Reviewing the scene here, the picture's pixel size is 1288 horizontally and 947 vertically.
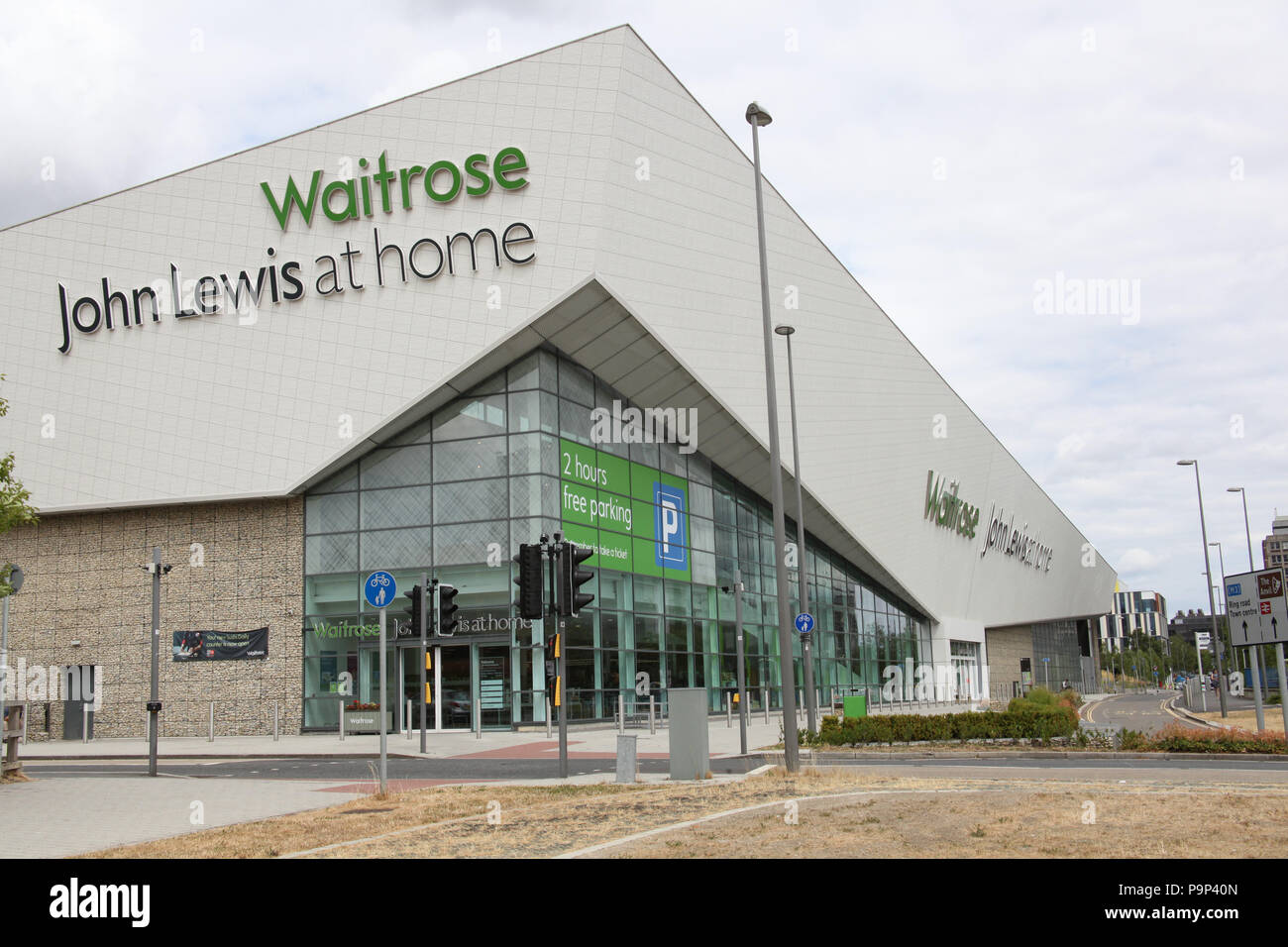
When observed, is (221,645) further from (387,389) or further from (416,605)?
(416,605)

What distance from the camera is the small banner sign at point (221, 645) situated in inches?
1277

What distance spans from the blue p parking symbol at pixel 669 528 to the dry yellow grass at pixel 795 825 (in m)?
23.4

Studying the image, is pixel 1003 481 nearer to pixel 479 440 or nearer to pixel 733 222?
pixel 733 222

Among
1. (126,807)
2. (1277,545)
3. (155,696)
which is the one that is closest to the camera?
(126,807)

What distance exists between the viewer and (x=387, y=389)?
31.0 metres

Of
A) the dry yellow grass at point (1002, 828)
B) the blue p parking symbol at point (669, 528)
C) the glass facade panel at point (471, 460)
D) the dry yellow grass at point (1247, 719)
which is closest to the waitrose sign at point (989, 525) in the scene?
the dry yellow grass at point (1247, 719)

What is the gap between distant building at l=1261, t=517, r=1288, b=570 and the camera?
552 ft

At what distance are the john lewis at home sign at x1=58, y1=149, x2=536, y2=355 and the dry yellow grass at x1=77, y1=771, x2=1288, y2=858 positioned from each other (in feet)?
65.9

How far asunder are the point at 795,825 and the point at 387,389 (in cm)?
2368

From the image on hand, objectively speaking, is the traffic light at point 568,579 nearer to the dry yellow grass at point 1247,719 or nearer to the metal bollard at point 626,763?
the metal bollard at point 626,763

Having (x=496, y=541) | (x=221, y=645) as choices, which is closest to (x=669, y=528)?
(x=496, y=541)

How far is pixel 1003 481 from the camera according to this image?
218 feet

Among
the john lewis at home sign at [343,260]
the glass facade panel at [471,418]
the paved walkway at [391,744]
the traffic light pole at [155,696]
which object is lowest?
the paved walkway at [391,744]
